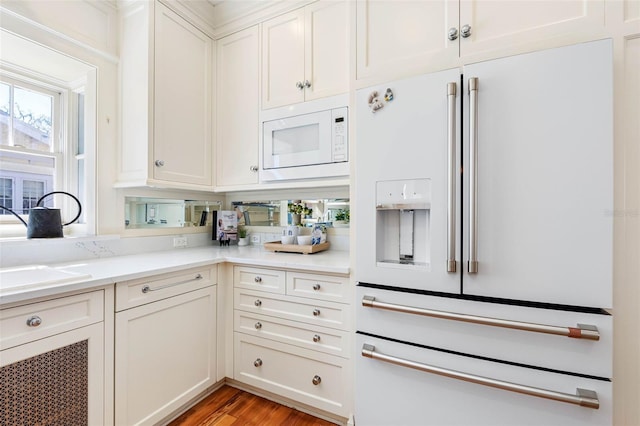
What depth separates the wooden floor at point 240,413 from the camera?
1.61m

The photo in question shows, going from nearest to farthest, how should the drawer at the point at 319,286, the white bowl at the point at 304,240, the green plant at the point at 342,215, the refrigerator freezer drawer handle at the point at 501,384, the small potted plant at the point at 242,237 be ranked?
the refrigerator freezer drawer handle at the point at 501,384
the drawer at the point at 319,286
the white bowl at the point at 304,240
the green plant at the point at 342,215
the small potted plant at the point at 242,237

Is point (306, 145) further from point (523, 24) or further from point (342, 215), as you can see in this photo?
point (523, 24)

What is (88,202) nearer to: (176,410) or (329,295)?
(176,410)

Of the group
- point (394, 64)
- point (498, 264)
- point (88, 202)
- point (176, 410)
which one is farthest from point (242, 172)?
point (498, 264)

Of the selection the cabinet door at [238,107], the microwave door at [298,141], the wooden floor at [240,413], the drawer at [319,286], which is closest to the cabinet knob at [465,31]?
the microwave door at [298,141]

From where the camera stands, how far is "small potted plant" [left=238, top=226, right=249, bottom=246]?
2461 millimetres

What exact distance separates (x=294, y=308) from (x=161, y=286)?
28.7 inches

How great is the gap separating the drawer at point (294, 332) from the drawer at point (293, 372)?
0.04 meters

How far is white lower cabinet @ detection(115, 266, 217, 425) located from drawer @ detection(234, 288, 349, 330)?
0.71 ft

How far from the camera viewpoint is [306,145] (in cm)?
187

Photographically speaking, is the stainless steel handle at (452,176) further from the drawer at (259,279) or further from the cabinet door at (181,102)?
the cabinet door at (181,102)

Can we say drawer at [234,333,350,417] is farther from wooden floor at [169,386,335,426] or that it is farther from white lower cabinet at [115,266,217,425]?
white lower cabinet at [115,266,217,425]

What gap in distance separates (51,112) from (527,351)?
2.94 m

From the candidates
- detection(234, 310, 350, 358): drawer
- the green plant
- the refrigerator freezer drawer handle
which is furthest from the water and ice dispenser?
the green plant
